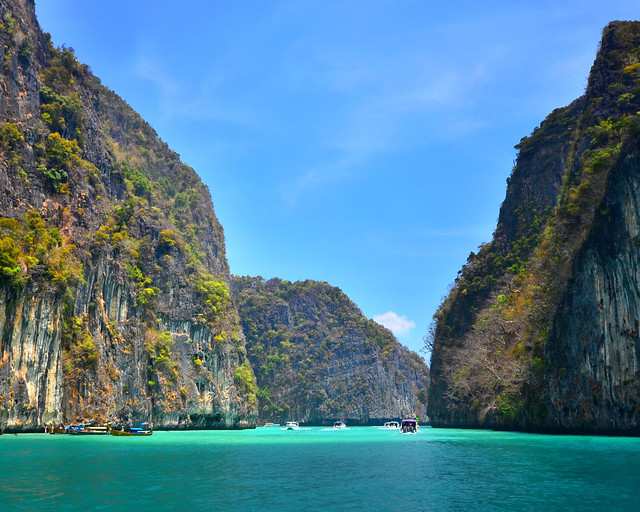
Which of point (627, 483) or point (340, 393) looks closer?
point (627, 483)

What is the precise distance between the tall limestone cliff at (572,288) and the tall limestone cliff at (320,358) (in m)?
77.4

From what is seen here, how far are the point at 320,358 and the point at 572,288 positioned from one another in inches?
5059

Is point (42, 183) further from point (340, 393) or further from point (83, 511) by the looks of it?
point (340, 393)

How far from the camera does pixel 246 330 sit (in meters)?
169

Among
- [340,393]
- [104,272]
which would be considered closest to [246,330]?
[340,393]

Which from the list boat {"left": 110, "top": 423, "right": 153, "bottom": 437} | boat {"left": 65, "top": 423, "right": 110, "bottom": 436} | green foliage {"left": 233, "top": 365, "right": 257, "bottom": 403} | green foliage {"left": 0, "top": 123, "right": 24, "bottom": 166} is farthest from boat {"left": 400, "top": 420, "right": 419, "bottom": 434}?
green foliage {"left": 0, "top": 123, "right": 24, "bottom": 166}

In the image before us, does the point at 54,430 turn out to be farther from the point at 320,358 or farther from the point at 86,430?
the point at 320,358

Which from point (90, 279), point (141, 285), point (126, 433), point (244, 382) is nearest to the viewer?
point (126, 433)

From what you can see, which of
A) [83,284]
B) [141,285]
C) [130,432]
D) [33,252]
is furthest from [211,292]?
[33,252]

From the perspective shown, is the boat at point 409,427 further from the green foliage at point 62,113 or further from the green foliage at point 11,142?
the green foliage at point 62,113

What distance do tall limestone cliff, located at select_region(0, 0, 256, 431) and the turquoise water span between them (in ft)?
65.3

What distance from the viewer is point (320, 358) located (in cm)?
16575

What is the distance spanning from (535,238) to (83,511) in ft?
225

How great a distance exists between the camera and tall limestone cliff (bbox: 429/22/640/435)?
36.3 m
